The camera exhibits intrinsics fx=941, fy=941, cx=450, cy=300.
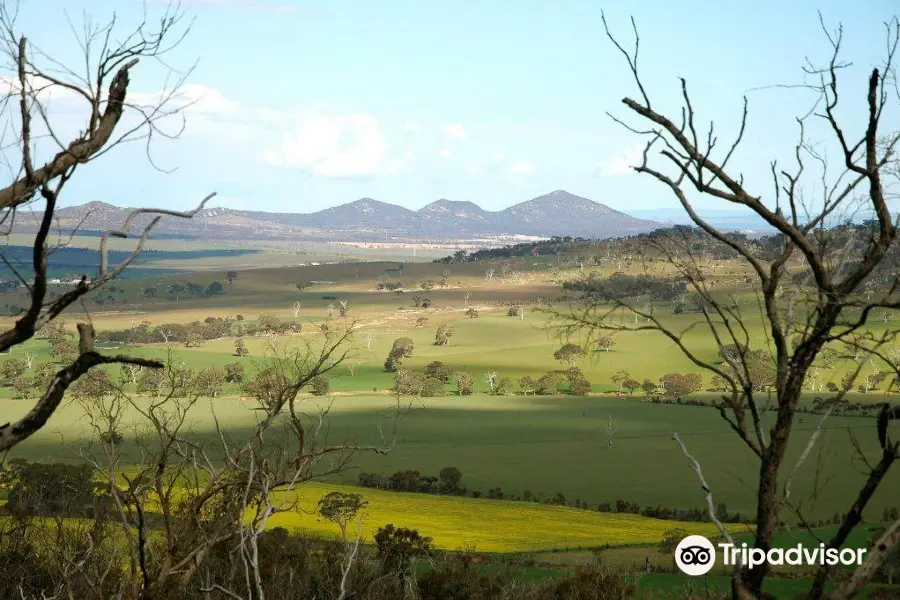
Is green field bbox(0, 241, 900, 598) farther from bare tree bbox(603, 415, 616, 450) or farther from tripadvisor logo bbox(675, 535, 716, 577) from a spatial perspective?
tripadvisor logo bbox(675, 535, 716, 577)

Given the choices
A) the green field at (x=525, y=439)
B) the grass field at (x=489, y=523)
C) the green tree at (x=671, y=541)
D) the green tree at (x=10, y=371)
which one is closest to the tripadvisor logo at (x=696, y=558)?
the green field at (x=525, y=439)

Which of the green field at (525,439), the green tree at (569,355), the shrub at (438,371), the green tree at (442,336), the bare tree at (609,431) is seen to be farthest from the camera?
the green tree at (442,336)

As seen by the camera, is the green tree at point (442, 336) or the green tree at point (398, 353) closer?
the green tree at point (398, 353)

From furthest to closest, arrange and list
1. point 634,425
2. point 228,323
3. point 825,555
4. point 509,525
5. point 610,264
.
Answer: point 610,264, point 228,323, point 634,425, point 509,525, point 825,555

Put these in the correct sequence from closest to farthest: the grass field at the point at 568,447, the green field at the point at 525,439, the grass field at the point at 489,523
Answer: the green field at the point at 525,439 → the grass field at the point at 489,523 → the grass field at the point at 568,447

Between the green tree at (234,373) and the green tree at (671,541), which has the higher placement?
the green tree at (671,541)

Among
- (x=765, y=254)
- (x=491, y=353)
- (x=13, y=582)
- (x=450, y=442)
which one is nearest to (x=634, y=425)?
(x=450, y=442)

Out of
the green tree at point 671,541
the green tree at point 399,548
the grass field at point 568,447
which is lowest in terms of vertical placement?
the grass field at point 568,447

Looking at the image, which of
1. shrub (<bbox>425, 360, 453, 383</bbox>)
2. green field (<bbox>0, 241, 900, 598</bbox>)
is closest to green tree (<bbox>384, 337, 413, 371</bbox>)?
green field (<bbox>0, 241, 900, 598</bbox>)

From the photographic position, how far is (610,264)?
184 m

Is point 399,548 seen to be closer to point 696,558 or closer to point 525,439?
point 696,558

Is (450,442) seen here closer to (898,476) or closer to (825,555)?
(898,476)

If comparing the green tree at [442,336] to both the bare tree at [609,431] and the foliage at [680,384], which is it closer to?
the foliage at [680,384]

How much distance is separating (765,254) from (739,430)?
1950 millimetres
